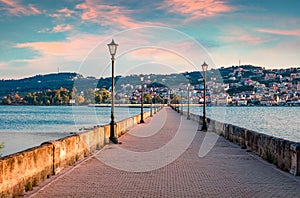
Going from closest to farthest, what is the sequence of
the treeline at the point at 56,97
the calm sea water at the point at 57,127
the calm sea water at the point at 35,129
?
1. the calm sea water at the point at 35,129
2. the calm sea water at the point at 57,127
3. the treeline at the point at 56,97

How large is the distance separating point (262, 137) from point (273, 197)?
20.7 ft

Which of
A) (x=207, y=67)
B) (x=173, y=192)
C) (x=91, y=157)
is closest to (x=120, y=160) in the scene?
(x=91, y=157)

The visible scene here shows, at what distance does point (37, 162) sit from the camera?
32.3 ft

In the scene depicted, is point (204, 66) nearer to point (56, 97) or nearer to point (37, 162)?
point (37, 162)

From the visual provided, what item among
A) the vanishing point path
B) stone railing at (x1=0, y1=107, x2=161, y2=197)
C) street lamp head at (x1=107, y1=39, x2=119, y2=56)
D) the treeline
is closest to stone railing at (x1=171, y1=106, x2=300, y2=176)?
the vanishing point path

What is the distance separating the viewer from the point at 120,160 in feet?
47.8

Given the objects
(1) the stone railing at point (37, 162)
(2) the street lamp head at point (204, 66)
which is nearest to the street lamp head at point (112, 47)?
(1) the stone railing at point (37, 162)

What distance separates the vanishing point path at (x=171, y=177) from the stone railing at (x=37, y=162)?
231 mm

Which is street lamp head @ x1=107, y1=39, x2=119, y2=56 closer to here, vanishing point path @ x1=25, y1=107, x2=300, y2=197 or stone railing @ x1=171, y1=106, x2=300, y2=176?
vanishing point path @ x1=25, y1=107, x2=300, y2=197

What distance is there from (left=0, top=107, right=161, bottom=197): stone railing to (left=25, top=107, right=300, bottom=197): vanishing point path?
9.1 inches

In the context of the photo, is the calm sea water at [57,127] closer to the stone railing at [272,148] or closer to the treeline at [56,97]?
the stone railing at [272,148]

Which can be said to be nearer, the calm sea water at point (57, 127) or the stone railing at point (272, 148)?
the stone railing at point (272, 148)

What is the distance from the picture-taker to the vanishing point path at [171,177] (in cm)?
913

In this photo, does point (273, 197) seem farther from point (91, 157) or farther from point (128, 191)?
point (91, 157)
